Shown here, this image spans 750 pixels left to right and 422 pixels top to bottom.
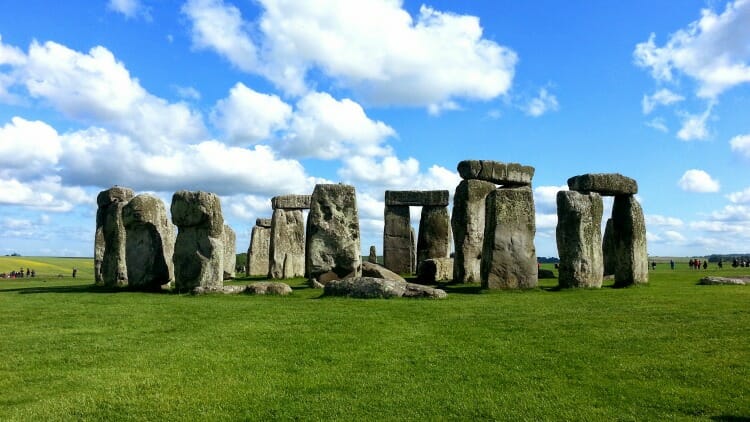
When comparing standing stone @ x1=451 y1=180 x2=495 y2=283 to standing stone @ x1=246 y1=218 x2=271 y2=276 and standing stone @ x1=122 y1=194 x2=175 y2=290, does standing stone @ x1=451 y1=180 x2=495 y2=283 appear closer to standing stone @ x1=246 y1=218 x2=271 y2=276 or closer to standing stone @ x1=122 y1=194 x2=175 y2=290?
standing stone @ x1=122 y1=194 x2=175 y2=290

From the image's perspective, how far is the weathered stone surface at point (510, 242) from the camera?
50.0ft

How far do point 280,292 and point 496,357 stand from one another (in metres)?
7.94

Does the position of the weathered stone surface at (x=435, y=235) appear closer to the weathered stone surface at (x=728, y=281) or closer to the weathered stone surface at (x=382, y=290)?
the weathered stone surface at (x=728, y=281)

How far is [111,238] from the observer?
17.7m

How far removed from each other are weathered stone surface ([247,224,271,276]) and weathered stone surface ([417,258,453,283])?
10523mm

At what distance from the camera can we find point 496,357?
7.61m

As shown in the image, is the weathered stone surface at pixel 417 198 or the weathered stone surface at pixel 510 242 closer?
the weathered stone surface at pixel 510 242

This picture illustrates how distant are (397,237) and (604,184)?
1230cm

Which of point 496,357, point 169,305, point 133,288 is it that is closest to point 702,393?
point 496,357

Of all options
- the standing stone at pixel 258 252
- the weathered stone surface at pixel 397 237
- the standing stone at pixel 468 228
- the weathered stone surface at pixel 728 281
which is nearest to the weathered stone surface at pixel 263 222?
the standing stone at pixel 258 252

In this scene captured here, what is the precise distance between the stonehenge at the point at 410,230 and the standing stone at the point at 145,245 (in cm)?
1258

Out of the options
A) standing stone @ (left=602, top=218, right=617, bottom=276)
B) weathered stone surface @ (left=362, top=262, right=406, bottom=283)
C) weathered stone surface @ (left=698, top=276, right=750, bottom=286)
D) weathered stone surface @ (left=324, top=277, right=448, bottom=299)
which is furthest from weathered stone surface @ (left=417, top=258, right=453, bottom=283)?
weathered stone surface @ (left=698, top=276, right=750, bottom=286)

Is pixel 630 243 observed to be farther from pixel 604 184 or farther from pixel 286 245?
pixel 286 245

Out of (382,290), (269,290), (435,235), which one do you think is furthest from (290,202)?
(382,290)
